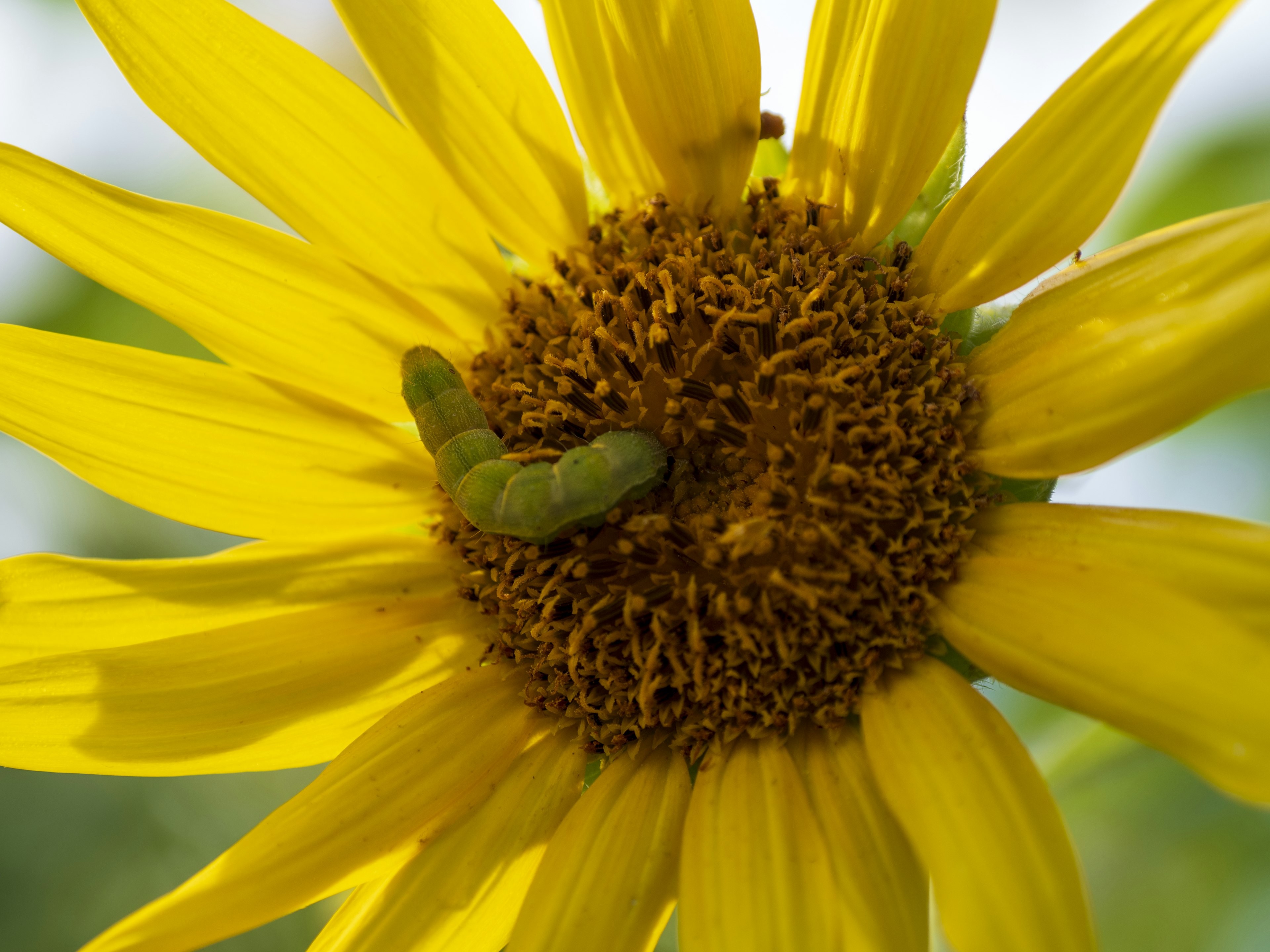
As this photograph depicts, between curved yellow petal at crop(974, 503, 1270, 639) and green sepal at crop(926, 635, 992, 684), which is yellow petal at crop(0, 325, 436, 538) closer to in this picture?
green sepal at crop(926, 635, 992, 684)

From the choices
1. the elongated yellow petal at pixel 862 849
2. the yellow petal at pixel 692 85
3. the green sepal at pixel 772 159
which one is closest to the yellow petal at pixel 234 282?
the yellow petal at pixel 692 85

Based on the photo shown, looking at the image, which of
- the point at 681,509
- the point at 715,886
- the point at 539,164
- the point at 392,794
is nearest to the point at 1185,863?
the point at 715,886

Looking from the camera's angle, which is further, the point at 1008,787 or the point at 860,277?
the point at 860,277

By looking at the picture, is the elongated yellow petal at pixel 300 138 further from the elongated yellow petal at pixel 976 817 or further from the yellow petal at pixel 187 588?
the elongated yellow petal at pixel 976 817

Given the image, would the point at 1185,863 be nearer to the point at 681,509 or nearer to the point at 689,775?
the point at 689,775

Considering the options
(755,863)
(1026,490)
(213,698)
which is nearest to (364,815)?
(213,698)

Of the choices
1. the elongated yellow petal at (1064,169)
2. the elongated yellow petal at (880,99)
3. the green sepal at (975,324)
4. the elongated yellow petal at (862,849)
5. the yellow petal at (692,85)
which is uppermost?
the yellow petal at (692,85)
